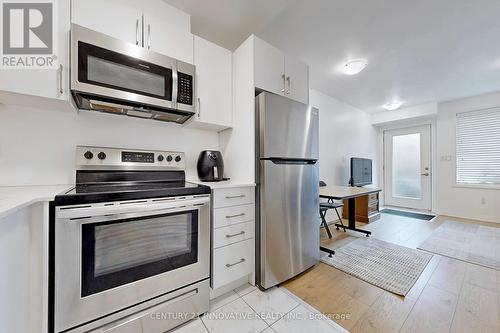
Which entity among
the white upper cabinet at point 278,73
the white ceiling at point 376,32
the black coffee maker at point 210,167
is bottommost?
the black coffee maker at point 210,167

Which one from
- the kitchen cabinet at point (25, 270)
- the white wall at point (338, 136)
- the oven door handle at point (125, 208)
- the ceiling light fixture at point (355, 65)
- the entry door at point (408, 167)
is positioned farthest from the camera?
the entry door at point (408, 167)

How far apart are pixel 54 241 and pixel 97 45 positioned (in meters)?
1.16

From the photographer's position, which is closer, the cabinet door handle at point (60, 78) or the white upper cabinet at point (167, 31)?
the cabinet door handle at point (60, 78)

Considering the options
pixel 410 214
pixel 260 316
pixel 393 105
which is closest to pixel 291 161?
pixel 260 316

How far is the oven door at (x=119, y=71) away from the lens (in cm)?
118

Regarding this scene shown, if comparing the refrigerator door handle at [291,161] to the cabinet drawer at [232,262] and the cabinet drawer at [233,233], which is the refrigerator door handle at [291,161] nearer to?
the cabinet drawer at [233,233]

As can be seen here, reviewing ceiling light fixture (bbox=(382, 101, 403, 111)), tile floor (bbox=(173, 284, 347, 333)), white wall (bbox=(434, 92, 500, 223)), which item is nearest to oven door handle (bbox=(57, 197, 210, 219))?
tile floor (bbox=(173, 284, 347, 333))

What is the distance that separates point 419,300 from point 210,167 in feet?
6.59

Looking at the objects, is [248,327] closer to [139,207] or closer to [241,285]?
[241,285]

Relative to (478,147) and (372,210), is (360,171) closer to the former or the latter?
→ (372,210)

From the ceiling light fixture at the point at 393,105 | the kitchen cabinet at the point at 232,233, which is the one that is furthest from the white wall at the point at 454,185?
the kitchen cabinet at the point at 232,233

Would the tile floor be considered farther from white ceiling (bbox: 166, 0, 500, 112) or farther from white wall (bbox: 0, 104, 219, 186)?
white ceiling (bbox: 166, 0, 500, 112)

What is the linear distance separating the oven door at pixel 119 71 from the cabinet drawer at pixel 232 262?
1.20 metres

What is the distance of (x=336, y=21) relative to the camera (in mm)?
1880
